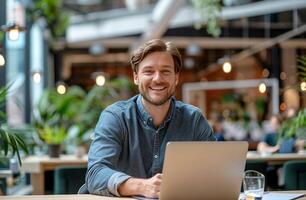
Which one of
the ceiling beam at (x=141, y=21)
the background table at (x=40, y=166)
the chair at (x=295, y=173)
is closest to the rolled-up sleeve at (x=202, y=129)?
the chair at (x=295, y=173)

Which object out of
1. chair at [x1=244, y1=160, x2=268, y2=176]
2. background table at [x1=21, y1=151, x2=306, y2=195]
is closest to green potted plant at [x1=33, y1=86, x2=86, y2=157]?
background table at [x1=21, y1=151, x2=306, y2=195]

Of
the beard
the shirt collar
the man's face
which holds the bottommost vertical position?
the shirt collar

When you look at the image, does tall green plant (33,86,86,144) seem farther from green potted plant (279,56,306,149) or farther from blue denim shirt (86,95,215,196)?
blue denim shirt (86,95,215,196)

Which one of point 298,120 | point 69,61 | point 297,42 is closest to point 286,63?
point 297,42

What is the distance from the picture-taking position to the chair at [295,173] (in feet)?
18.8

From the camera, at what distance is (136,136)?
2510 mm

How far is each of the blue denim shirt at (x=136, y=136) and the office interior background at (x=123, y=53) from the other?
3.47 m

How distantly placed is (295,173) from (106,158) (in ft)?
12.2

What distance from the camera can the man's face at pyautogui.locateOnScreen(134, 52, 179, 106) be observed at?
2441 millimetres

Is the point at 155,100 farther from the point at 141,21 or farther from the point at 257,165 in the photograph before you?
the point at 141,21

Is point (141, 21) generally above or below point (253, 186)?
above

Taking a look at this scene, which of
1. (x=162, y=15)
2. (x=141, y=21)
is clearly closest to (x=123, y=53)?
(x=141, y=21)

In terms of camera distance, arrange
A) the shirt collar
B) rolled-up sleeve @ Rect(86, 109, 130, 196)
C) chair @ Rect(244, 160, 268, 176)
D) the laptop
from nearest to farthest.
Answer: the laptop
rolled-up sleeve @ Rect(86, 109, 130, 196)
the shirt collar
chair @ Rect(244, 160, 268, 176)

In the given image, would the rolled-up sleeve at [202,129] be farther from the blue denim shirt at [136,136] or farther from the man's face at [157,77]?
the man's face at [157,77]
